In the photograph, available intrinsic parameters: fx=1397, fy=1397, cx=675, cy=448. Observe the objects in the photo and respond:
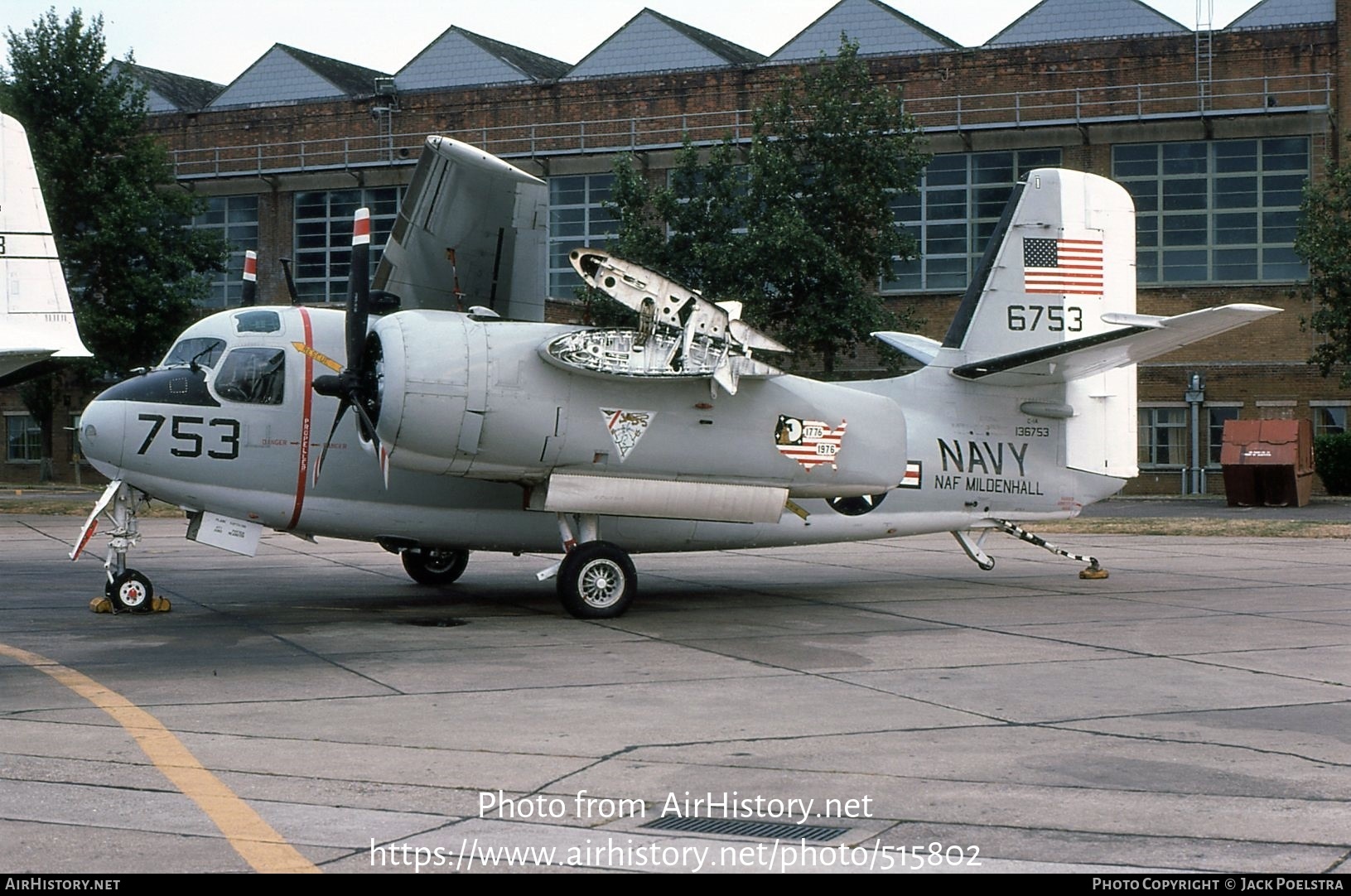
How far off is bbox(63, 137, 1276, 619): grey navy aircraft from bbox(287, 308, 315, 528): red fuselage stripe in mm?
20

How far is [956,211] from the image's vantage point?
4791 centimetres

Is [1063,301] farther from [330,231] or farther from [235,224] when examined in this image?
[235,224]

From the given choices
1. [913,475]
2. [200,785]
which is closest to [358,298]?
[200,785]

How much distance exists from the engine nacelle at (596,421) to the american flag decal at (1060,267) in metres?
3.22

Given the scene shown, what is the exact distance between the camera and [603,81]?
52188 millimetres

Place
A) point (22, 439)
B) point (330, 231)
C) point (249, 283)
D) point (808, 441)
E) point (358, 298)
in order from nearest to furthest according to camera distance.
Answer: point (358, 298), point (808, 441), point (249, 283), point (330, 231), point (22, 439)

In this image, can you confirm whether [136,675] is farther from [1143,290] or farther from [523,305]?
[1143,290]

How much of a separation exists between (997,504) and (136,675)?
34.3ft

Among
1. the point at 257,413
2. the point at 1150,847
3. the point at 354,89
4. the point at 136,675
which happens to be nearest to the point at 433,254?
the point at 257,413

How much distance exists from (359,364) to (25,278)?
12.4m

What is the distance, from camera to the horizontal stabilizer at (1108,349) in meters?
13.7

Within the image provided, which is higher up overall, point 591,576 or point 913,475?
point 913,475

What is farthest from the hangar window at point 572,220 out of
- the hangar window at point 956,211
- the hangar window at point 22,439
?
the hangar window at point 22,439

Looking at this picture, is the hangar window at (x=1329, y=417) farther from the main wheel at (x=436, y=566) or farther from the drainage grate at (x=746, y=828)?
the drainage grate at (x=746, y=828)
